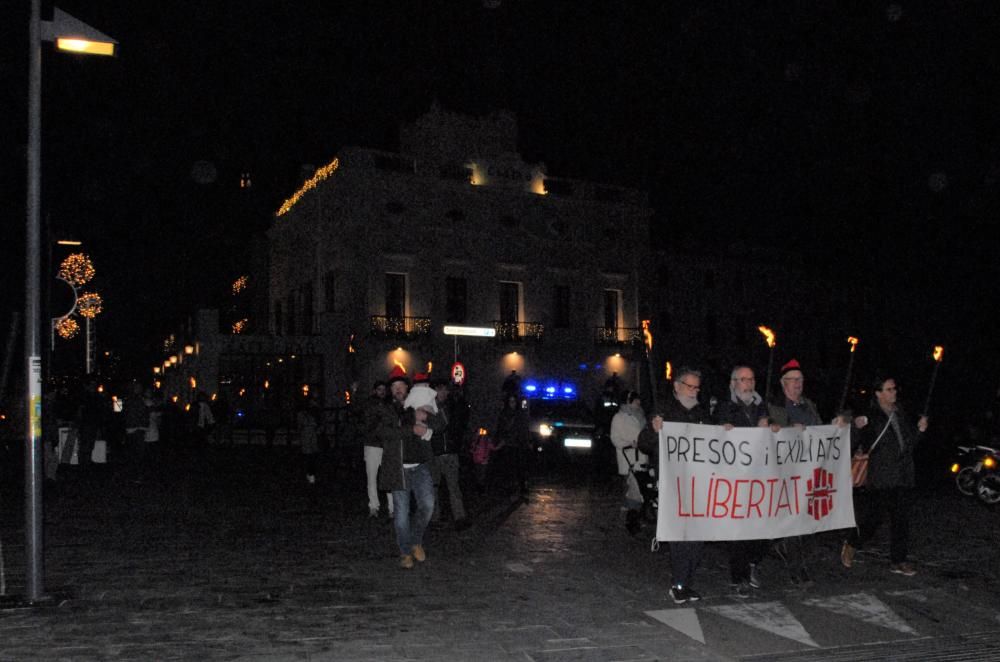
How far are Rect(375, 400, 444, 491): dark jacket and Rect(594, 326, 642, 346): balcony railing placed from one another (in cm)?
3601

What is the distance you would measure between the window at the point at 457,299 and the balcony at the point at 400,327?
136cm

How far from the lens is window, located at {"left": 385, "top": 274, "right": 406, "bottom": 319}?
40906 millimetres

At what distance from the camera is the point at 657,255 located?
161 feet

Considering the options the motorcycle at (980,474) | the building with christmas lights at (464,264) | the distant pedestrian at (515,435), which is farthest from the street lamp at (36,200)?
the building with christmas lights at (464,264)

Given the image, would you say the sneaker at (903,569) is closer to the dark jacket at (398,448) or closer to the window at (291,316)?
the dark jacket at (398,448)

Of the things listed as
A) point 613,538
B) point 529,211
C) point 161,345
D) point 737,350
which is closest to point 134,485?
point 613,538

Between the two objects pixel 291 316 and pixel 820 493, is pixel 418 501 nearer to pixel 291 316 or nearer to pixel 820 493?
pixel 820 493

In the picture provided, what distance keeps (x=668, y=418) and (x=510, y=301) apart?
35.7 metres

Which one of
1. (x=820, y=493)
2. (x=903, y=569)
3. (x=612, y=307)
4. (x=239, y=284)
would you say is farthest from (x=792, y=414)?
(x=239, y=284)

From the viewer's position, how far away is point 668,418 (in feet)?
26.5

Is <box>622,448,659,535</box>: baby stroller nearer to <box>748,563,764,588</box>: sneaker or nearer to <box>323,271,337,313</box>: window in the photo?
<box>748,563,764,588</box>: sneaker

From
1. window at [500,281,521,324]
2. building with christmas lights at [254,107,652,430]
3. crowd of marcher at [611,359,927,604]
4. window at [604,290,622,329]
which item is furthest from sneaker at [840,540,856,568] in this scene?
window at [604,290,622,329]

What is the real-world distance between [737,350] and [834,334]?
27.5ft

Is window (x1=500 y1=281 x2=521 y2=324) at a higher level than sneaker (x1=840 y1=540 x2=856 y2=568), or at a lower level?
higher
